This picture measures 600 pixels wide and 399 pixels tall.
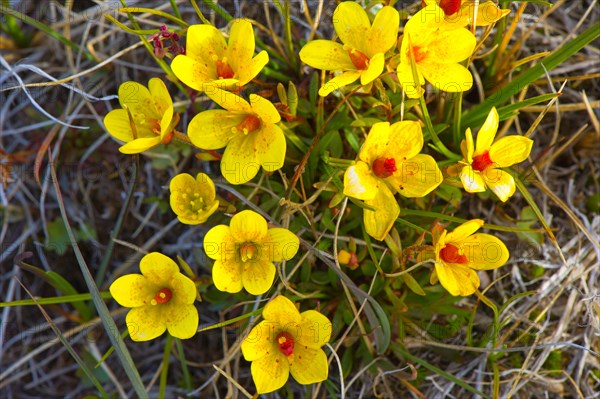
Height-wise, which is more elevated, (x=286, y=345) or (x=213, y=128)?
(x=213, y=128)

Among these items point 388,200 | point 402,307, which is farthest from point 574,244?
point 388,200

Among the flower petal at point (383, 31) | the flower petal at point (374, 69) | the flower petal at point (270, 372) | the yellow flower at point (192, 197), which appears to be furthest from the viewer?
the yellow flower at point (192, 197)

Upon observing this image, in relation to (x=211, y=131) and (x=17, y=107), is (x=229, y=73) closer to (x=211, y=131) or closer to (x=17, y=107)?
(x=211, y=131)

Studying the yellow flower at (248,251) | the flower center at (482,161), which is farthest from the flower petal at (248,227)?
the flower center at (482,161)

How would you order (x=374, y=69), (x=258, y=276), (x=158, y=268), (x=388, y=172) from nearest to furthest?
1. (x=374, y=69)
2. (x=388, y=172)
3. (x=258, y=276)
4. (x=158, y=268)

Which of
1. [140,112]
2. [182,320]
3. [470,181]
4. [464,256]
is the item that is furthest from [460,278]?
[140,112]

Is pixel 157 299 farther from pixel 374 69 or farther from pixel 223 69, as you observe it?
pixel 374 69

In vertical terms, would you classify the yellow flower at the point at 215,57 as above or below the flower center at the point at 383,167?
above

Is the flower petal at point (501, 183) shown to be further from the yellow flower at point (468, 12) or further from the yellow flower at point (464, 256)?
the yellow flower at point (468, 12)

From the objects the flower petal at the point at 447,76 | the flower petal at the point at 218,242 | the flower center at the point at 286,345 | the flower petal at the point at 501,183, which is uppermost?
the flower petal at the point at 447,76
